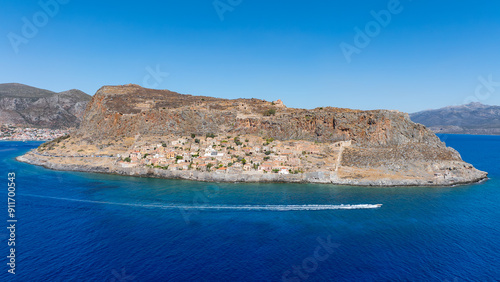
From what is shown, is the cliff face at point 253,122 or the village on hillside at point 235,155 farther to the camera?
the cliff face at point 253,122

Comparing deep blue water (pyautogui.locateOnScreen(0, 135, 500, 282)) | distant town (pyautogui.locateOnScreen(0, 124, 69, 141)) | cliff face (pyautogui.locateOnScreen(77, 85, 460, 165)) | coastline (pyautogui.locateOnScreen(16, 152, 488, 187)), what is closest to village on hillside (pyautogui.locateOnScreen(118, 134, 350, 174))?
coastline (pyautogui.locateOnScreen(16, 152, 488, 187))

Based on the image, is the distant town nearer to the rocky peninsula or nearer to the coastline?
the rocky peninsula

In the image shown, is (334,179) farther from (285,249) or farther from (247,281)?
(247,281)

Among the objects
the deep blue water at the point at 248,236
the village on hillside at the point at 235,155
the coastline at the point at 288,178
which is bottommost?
the deep blue water at the point at 248,236

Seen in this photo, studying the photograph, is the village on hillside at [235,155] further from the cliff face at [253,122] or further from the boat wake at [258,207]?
the boat wake at [258,207]

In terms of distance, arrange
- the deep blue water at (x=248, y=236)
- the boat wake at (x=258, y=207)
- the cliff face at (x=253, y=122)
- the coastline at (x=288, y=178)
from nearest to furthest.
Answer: the deep blue water at (x=248, y=236)
the boat wake at (x=258, y=207)
the coastline at (x=288, y=178)
the cliff face at (x=253, y=122)

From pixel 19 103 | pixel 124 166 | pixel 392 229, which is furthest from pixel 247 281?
pixel 19 103

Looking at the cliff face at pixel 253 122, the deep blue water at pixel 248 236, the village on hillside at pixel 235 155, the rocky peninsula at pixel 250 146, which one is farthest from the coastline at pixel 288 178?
the cliff face at pixel 253 122

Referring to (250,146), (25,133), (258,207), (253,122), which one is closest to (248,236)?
(258,207)
